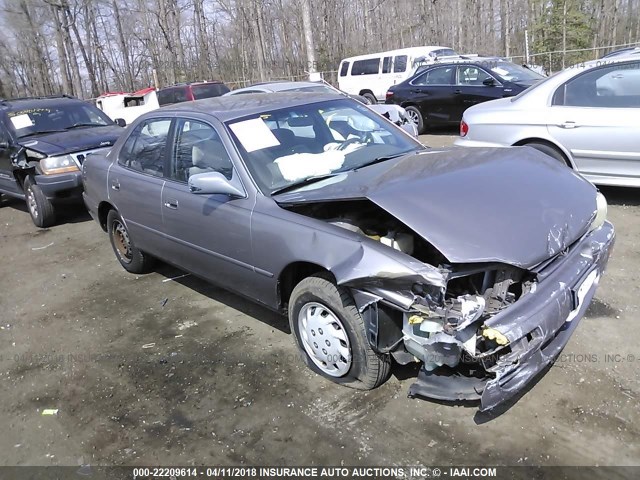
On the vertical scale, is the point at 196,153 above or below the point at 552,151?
above

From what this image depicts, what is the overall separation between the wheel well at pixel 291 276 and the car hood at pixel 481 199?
0.41 meters

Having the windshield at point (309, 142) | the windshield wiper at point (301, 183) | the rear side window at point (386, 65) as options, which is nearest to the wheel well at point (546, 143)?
the windshield at point (309, 142)

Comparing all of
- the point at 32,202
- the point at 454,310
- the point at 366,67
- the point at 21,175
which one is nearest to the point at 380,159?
the point at 454,310

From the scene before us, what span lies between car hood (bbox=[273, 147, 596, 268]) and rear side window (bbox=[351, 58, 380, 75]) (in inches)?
552

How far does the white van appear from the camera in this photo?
16266 millimetres

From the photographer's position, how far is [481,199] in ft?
9.50

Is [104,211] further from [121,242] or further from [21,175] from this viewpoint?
[21,175]

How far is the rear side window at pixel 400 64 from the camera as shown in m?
16.2

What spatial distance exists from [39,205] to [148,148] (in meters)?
3.85

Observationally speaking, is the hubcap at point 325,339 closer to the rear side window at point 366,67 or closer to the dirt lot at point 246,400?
the dirt lot at point 246,400

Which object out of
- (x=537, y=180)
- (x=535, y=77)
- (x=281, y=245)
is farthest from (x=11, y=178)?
(x=535, y=77)

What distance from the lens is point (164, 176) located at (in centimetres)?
436

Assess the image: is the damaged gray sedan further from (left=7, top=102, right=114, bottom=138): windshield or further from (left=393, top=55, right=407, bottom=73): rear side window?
(left=393, top=55, right=407, bottom=73): rear side window

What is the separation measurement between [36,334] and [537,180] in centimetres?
417
